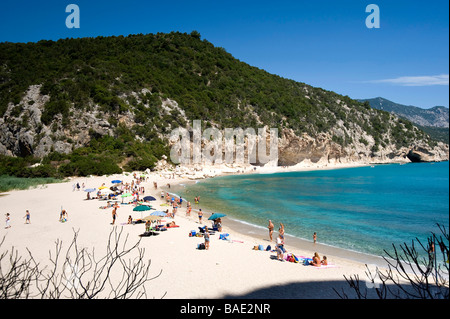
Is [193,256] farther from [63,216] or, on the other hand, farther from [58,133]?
[58,133]

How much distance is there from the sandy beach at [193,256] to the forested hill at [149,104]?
22.6m

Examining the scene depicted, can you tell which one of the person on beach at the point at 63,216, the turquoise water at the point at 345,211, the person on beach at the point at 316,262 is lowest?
the turquoise water at the point at 345,211

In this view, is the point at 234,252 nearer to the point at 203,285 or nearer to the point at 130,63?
the point at 203,285

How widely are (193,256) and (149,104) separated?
49.4 metres

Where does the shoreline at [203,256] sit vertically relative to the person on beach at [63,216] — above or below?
below

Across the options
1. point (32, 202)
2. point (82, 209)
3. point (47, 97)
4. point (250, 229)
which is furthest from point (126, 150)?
point (250, 229)

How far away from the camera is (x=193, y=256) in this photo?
12.2 metres

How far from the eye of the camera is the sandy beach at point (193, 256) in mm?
9156

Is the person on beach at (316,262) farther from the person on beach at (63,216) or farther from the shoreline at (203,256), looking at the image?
the person on beach at (63,216)

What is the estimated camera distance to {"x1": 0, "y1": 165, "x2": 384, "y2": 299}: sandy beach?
916 cm

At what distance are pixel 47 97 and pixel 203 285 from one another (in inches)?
2036

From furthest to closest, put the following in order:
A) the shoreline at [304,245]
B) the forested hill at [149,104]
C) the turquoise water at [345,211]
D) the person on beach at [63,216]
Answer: the forested hill at [149,104], the person on beach at [63,216], the turquoise water at [345,211], the shoreline at [304,245]

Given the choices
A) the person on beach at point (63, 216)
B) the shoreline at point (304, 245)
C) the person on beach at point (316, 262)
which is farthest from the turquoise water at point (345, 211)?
the person on beach at point (63, 216)

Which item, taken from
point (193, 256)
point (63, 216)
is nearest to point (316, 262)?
point (193, 256)
